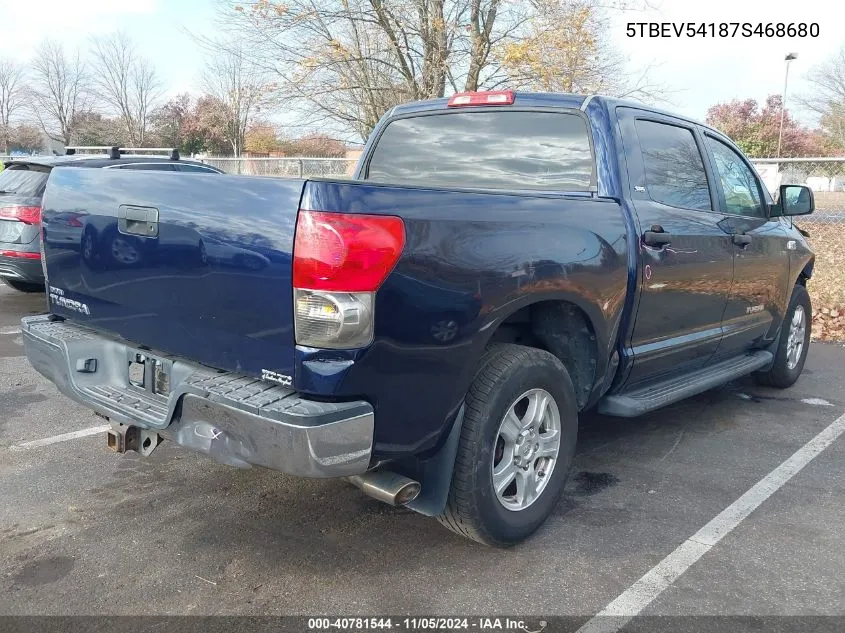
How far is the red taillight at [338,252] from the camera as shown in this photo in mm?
2354

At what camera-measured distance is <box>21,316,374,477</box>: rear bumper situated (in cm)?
237

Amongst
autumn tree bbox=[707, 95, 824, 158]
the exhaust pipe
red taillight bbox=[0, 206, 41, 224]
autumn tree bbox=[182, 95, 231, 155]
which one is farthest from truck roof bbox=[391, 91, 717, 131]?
autumn tree bbox=[707, 95, 824, 158]

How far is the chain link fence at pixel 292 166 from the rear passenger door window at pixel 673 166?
9.86 m

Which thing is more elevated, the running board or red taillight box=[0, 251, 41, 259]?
red taillight box=[0, 251, 41, 259]

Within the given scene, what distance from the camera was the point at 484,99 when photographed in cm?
412

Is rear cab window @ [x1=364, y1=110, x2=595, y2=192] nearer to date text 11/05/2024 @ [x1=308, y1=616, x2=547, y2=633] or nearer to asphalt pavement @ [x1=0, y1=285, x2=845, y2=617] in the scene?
asphalt pavement @ [x1=0, y1=285, x2=845, y2=617]

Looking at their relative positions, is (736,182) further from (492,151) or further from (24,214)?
(24,214)

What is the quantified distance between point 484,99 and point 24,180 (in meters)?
5.94

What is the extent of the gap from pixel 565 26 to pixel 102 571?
13.0m

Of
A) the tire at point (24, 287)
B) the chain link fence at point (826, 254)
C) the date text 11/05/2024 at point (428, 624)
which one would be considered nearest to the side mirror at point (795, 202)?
the chain link fence at point (826, 254)

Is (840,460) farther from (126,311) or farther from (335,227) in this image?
(126,311)

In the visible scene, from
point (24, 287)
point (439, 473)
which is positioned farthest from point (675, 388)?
point (24, 287)

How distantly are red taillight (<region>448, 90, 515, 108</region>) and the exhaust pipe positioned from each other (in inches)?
89.2

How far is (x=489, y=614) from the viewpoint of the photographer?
2682 millimetres
